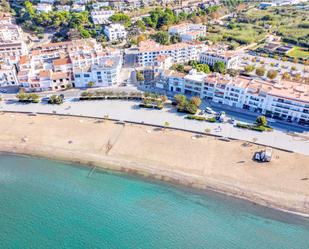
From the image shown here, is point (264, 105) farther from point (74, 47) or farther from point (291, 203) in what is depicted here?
point (74, 47)

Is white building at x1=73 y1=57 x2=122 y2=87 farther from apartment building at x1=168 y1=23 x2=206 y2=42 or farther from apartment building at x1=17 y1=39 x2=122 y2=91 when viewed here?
apartment building at x1=168 y1=23 x2=206 y2=42

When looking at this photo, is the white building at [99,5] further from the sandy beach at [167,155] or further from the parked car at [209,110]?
the parked car at [209,110]

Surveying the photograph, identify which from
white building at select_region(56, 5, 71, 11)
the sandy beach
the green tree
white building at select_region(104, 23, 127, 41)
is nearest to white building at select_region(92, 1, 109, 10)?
white building at select_region(56, 5, 71, 11)

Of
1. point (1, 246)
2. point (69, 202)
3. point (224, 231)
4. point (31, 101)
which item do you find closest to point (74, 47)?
point (31, 101)

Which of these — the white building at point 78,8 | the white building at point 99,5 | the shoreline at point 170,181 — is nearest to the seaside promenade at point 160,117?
the shoreline at point 170,181

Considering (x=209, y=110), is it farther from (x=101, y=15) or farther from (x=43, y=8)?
(x=43, y=8)
